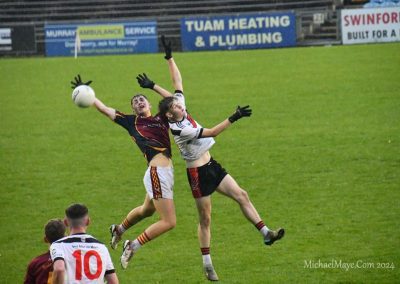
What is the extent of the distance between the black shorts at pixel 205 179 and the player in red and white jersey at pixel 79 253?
3.59m

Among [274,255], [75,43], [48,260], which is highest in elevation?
[75,43]

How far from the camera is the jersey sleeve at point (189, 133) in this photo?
10664 mm

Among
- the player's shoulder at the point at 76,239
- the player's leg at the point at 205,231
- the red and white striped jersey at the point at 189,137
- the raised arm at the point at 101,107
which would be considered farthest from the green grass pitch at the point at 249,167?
the player's shoulder at the point at 76,239

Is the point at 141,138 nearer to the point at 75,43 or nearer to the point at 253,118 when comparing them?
the point at 253,118

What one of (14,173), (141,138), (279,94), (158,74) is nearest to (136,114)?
(141,138)

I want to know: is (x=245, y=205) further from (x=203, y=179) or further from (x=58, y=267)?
(x=58, y=267)

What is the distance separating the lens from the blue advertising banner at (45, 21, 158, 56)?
135 feet

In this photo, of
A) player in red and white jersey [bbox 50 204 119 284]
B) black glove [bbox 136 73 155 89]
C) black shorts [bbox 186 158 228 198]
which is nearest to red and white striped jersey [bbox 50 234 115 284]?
player in red and white jersey [bbox 50 204 119 284]

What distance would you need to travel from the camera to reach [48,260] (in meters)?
7.60

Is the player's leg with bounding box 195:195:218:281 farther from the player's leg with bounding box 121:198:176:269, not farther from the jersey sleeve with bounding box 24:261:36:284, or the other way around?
the jersey sleeve with bounding box 24:261:36:284

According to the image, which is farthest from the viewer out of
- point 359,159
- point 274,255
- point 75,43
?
point 75,43

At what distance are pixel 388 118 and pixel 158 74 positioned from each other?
36.5 feet

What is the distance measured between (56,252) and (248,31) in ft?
109

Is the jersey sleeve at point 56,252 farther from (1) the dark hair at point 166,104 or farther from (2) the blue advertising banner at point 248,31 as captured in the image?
(2) the blue advertising banner at point 248,31
